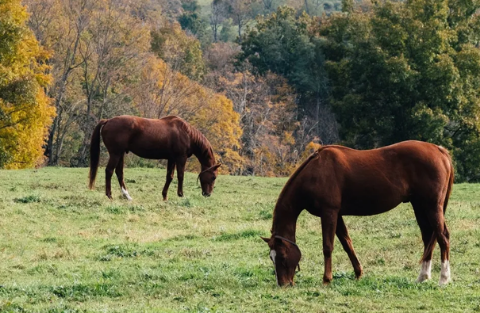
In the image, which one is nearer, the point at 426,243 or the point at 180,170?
the point at 426,243

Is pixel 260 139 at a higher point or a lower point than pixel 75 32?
lower

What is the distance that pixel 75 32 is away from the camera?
49906 millimetres

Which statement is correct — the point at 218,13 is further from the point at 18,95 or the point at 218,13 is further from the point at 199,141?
the point at 199,141

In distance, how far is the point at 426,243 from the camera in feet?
33.3

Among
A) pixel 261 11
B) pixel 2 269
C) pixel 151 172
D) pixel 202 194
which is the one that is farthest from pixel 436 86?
pixel 261 11

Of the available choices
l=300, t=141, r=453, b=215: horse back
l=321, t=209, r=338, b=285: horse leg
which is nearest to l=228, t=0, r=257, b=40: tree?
l=300, t=141, r=453, b=215: horse back

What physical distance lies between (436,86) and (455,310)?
3488cm

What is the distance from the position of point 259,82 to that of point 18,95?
32.1 m

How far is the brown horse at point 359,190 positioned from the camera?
9578 mm

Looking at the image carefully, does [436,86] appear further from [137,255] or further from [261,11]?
[261,11]

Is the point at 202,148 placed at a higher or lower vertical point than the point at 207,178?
higher

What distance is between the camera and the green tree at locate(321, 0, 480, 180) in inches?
1614

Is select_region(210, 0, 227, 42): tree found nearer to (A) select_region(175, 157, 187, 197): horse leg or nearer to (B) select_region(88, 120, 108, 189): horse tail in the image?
(A) select_region(175, 157, 187, 197): horse leg

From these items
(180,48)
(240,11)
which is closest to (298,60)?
(180,48)
